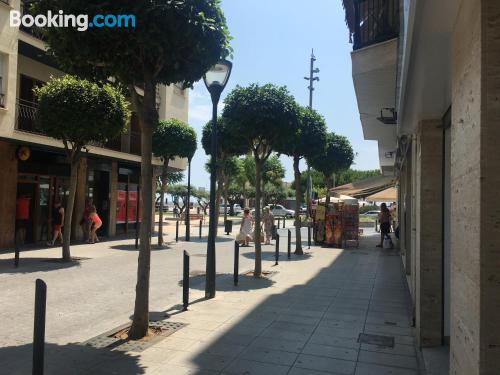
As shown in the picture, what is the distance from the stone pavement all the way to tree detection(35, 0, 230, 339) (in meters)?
0.89

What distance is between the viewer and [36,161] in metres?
16.5

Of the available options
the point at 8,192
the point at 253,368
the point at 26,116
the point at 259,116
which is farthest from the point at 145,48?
the point at 26,116

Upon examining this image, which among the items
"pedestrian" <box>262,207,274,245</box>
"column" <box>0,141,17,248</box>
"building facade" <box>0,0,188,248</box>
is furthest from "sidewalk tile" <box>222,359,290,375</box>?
"pedestrian" <box>262,207,274,245</box>

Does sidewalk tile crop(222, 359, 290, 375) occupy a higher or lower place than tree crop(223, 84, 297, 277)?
lower

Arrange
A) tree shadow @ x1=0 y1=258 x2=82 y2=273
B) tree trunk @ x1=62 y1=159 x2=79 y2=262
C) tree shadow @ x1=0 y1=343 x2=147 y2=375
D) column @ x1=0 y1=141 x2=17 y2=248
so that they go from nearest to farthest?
tree shadow @ x1=0 y1=343 x2=147 y2=375
tree shadow @ x1=0 y1=258 x2=82 y2=273
tree trunk @ x1=62 y1=159 x2=79 y2=262
column @ x1=0 y1=141 x2=17 y2=248

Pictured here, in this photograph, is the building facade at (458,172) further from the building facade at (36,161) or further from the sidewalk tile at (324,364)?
the building facade at (36,161)

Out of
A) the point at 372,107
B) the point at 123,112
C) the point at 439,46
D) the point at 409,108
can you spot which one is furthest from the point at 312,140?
the point at 439,46

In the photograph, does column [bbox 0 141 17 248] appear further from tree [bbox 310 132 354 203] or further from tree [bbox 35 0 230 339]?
tree [bbox 310 132 354 203]

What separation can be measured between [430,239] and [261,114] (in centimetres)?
566

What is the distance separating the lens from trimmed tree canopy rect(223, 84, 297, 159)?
10461mm

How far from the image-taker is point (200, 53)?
578 cm

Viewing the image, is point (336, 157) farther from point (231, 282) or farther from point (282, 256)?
point (231, 282)
